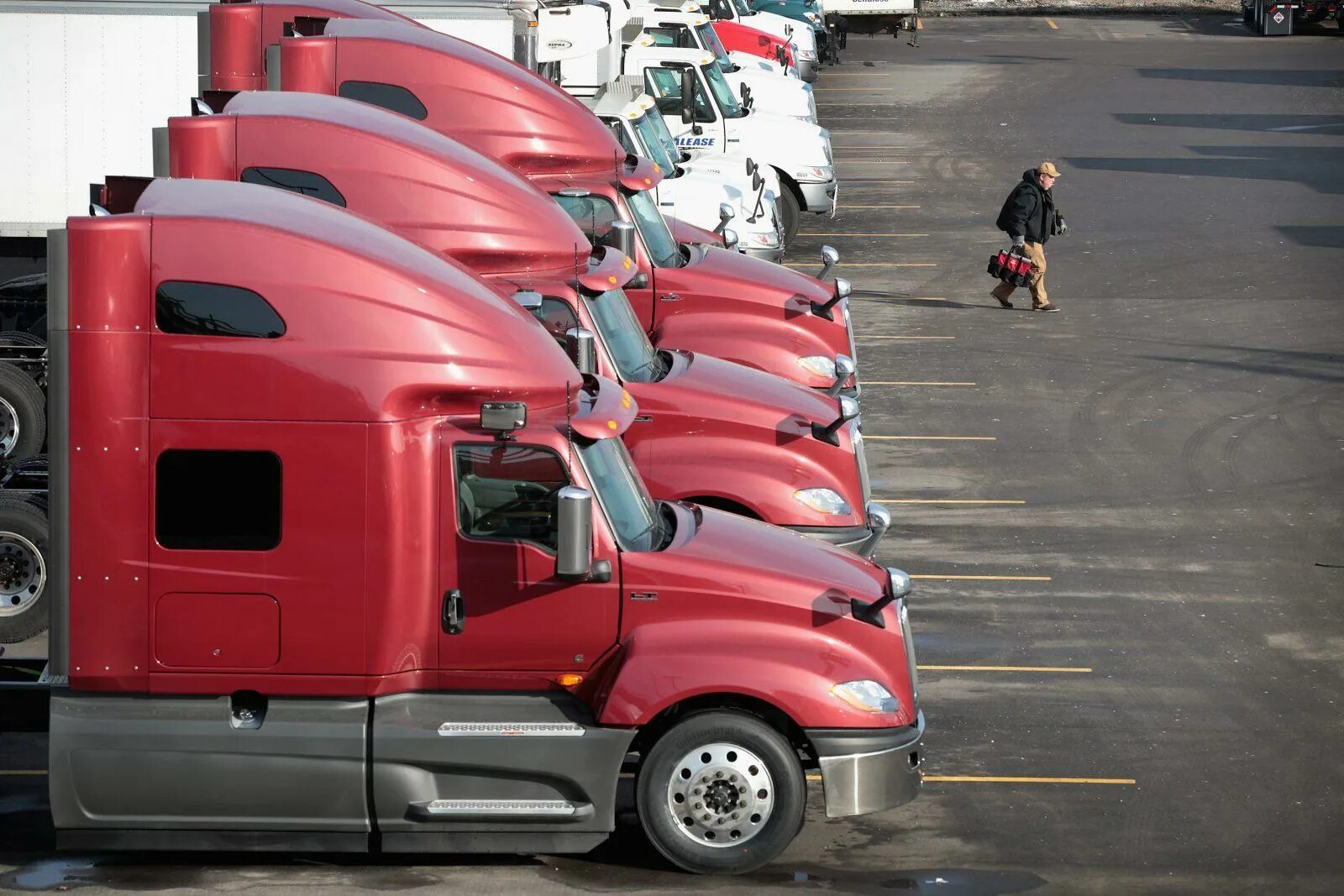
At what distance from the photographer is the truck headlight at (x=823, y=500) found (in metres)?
12.9

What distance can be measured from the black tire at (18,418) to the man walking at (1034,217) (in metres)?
12.9

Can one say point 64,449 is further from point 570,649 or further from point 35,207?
point 35,207

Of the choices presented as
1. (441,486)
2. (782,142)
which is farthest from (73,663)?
(782,142)

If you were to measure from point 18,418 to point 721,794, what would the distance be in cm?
820

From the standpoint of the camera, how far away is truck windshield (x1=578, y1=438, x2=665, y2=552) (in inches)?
378

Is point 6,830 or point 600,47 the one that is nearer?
point 6,830

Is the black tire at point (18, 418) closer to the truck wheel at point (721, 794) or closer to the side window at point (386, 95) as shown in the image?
the side window at point (386, 95)

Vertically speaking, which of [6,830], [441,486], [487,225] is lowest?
[6,830]

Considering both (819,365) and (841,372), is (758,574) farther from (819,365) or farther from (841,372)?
(819,365)

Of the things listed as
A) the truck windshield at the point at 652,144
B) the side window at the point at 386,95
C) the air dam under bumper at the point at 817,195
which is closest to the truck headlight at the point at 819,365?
the side window at the point at 386,95

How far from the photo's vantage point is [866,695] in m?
9.43

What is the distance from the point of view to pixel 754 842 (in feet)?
31.0

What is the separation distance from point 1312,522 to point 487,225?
7.79 m

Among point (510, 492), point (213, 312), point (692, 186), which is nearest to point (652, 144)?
point (692, 186)
